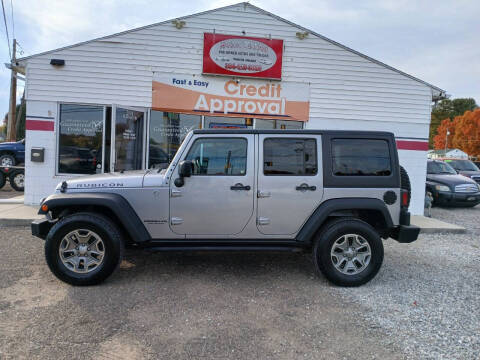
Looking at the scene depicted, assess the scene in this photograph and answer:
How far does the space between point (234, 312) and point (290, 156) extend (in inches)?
74.8

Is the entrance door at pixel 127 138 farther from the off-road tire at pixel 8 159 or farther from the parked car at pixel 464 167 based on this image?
the parked car at pixel 464 167

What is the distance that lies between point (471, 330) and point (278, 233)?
2.09 m

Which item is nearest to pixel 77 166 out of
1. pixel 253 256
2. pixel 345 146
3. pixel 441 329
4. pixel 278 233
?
pixel 253 256

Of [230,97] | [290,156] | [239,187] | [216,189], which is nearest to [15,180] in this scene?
[230,97]

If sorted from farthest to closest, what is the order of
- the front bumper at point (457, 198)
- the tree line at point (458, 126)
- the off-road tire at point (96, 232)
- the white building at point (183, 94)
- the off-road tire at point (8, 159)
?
1. the tree line at point (458, 126)
2. the off-road tire at point (8, 159)
3. the front bumper at point (457, 198)
4. the white building at point (183, 94)
5. the off-road tire at point (96, 232)

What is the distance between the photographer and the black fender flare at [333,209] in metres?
4.03

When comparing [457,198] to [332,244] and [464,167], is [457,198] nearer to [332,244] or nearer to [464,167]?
[464,167]

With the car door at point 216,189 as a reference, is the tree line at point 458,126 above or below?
above

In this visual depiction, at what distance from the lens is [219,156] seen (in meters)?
4.09

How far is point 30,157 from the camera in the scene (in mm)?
7961

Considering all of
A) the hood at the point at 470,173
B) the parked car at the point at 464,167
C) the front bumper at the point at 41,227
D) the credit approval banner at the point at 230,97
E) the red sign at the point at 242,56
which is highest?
the red sign at the point at 242,56

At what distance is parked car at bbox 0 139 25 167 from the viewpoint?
12.0 meters

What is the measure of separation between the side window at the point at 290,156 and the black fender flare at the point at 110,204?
5.40ft

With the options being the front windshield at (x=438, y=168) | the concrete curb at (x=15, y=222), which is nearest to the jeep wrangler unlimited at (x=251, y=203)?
the concrete curb at (x=15, y=222)
